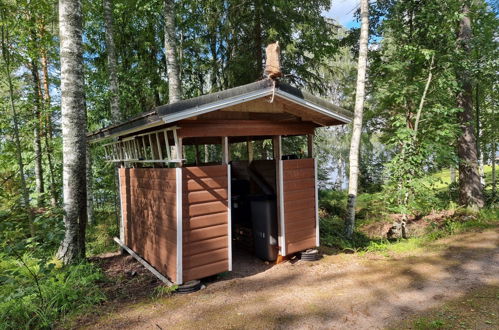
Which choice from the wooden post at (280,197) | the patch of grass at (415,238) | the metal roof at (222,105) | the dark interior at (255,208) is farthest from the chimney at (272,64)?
the patch of grass at (415,238)

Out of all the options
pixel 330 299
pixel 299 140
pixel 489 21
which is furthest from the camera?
pixel 299 140

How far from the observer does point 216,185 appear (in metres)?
3.79

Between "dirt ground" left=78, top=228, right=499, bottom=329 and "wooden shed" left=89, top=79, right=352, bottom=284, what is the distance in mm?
414

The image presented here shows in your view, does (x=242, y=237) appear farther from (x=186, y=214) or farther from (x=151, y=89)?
(x=151, y=89)

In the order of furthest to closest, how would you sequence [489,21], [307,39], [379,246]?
1. [307,39]
2. [489,21]
3. [379,246]

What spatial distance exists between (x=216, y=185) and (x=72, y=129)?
2.39m

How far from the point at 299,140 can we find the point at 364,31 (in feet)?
14.1

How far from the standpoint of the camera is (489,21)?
21.4ft

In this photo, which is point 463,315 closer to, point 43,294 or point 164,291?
point 164,291

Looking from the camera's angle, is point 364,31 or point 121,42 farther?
point 121,42

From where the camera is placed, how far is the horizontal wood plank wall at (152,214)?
3.63 m

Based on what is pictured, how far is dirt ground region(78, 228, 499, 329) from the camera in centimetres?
279

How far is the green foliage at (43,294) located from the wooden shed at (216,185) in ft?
3.16

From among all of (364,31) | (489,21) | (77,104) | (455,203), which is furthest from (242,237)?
(489,21)
